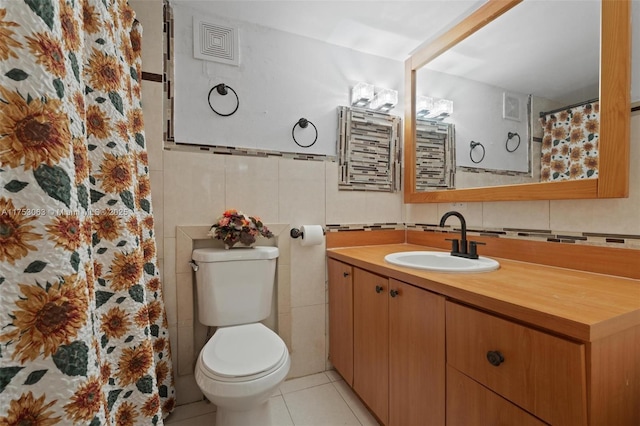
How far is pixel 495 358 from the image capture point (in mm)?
777

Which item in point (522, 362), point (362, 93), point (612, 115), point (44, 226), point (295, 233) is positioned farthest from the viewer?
point (362, 93)

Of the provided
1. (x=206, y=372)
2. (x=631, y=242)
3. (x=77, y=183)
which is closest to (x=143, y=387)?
(x=206, y=372)

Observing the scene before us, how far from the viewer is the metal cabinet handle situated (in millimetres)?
768

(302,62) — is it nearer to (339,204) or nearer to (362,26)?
(362,26)

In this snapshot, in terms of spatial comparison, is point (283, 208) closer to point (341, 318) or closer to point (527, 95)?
point (341, 318)

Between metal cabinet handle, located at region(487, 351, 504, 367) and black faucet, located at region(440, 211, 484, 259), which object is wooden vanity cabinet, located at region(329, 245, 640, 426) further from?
black faucet, located at region(440, 211, 484, 259)

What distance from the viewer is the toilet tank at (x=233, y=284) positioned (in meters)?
1.46

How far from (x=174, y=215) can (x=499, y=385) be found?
5.20ft

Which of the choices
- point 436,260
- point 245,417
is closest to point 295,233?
point 436,260

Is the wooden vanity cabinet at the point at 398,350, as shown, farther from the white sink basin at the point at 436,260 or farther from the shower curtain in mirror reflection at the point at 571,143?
the shower curtain in mirror reflection at the point at 571,143

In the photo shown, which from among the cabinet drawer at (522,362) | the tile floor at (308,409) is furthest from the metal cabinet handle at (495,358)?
the tile floor at (308,409)

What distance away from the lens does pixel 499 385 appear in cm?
78

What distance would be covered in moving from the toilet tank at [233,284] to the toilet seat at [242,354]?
92mm

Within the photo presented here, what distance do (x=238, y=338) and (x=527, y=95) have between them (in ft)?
5.90
